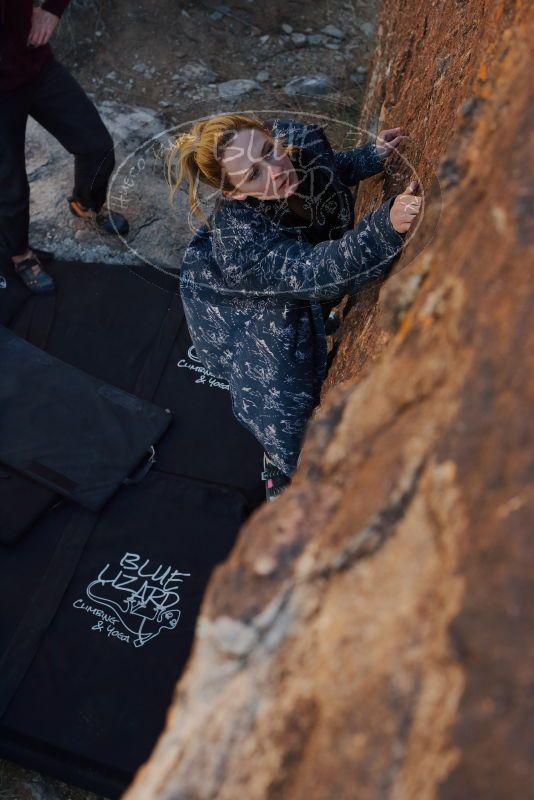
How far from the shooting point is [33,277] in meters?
3.34

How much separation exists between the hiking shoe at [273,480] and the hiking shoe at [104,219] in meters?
1.57

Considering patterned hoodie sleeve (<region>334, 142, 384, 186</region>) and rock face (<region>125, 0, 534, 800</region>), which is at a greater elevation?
rock face (<region>125, 0, 534, 800</region>)

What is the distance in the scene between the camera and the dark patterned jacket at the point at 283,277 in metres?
1.68

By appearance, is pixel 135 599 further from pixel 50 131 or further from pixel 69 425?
pixel 50 131

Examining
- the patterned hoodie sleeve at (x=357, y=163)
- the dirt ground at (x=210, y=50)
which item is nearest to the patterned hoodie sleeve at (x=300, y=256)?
the patterned hoodie sleeve at (x=357, y=163)

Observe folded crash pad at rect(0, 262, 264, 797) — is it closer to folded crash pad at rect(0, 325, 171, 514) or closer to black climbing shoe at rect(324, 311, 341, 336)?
folded crash pad at rect(0, 325, 171, 514)

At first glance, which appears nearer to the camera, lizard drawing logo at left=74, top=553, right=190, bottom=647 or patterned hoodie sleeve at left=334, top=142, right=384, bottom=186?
patterned hoodie sleeve at left=334, top=142, right=384, bottom=186

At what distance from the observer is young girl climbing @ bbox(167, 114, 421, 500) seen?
5.51 ft

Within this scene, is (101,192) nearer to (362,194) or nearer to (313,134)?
(362,194)

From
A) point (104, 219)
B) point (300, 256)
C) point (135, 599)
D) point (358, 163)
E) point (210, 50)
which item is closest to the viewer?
point (300, 256)

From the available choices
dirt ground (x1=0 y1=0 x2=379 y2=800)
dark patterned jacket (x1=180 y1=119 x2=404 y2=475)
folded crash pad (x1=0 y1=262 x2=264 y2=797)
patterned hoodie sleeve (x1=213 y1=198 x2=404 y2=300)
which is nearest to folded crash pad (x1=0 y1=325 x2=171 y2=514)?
folded crash pad (x1=0 y1=262 x2=264 y2=797)

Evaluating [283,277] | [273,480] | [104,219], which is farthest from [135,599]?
[104,219]

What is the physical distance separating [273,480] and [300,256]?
1.16 metres

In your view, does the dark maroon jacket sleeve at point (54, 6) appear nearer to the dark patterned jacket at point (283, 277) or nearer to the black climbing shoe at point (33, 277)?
the black climbing shoe at point (33, 277)
